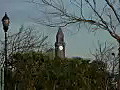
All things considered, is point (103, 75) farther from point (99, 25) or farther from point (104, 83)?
point (99, 25)

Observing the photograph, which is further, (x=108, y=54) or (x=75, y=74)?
(x=108, y=54)

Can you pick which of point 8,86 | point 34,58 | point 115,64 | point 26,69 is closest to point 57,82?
point 26,69

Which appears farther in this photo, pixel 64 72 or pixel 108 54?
pixel 108 54

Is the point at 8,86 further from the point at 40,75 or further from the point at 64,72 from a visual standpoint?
the point at 64,72

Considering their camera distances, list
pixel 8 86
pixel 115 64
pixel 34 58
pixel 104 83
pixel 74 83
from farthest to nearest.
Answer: pixel 115 64 < pixel 34 58 < pixel 8 86 < pixel 104 83 < pixel 74 83

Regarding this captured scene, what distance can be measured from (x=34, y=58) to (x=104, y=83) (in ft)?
11.1

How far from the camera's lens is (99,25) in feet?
40.7

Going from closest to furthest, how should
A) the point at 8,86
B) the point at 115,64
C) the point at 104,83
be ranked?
the point at 104,83 → the point at 8,86 → the point at 115,64

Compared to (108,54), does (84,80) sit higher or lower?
lower

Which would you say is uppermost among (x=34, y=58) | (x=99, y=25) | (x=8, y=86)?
(x=99, y=25)

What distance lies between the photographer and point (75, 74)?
9.25 m

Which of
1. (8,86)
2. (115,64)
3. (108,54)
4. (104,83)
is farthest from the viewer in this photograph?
(108,54)

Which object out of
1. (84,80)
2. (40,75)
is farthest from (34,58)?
(84,80)

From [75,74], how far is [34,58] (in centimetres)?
323
